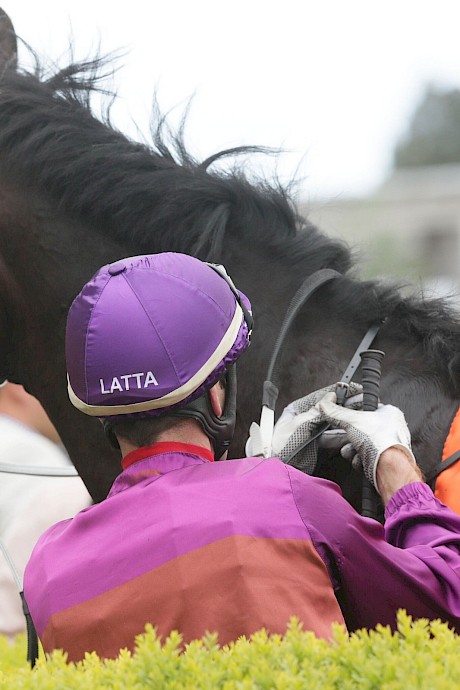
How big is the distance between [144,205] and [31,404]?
3.64 meters

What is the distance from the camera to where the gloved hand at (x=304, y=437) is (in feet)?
8.35

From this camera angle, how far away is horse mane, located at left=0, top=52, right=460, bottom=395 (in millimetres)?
2869

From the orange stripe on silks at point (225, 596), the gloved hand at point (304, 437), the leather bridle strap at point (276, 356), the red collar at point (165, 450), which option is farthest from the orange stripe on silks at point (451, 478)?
the red collar at point (165, 450)

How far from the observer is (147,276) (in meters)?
2.22

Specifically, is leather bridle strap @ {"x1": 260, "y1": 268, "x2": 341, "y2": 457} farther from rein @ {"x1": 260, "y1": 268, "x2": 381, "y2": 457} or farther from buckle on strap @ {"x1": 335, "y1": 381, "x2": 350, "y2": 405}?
buckle on strap @ {"x1": 335, "y1": 381, "x2": 350, "y2": 405}

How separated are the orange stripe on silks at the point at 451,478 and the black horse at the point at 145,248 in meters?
0.20

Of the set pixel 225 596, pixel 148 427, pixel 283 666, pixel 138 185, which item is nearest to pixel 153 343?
pixel 148 427

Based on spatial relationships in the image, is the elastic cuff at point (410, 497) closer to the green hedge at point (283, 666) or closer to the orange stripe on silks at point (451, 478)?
the orange stripe on silks at point (451, 478)

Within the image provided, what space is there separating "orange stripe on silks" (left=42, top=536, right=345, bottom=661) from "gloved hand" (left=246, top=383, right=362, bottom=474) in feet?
1.99

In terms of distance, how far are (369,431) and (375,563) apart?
0.50 metres

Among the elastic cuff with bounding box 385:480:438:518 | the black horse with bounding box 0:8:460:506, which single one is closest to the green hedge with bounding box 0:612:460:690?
the elastic cuff with bounding box 385:480:438:518

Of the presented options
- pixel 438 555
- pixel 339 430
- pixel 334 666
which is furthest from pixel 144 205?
pixel 334 666

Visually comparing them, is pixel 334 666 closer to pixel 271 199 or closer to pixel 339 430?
pixel 339 430

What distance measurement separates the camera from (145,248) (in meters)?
2.92
